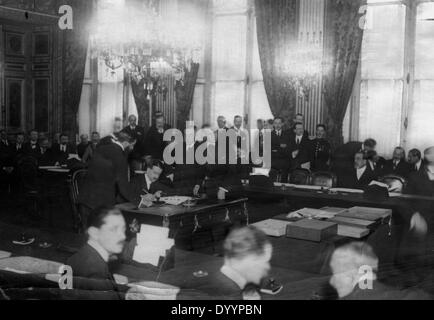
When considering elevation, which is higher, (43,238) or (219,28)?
(219,28)

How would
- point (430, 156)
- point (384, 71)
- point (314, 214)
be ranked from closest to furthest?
point (314, 214) < point (430, 156) < point (384, 71)

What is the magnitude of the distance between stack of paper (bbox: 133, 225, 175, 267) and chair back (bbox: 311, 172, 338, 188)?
3.87m

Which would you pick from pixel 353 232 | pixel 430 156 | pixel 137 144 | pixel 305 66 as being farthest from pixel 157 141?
pixel 353 232

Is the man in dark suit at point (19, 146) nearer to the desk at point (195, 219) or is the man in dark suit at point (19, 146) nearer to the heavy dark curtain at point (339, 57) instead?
the desk at point (195, 219)

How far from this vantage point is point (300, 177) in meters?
7.16

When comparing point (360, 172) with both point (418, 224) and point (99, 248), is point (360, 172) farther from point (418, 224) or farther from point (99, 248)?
point (99, 248)

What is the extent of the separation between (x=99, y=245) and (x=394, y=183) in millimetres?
4483

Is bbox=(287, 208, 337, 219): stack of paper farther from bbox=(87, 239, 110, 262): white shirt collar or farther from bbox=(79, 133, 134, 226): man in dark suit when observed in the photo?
bbox=(87, 239, 110, 262): white shirt collar

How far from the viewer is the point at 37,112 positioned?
40.4 ft

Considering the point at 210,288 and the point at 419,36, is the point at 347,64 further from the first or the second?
the point at 210,288

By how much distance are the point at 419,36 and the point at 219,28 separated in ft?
12.1

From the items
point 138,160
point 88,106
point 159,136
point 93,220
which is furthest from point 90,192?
point 88,106

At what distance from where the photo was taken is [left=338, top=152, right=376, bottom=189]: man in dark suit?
6477 mm

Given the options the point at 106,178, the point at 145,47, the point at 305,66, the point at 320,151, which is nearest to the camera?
the point at 106,178
